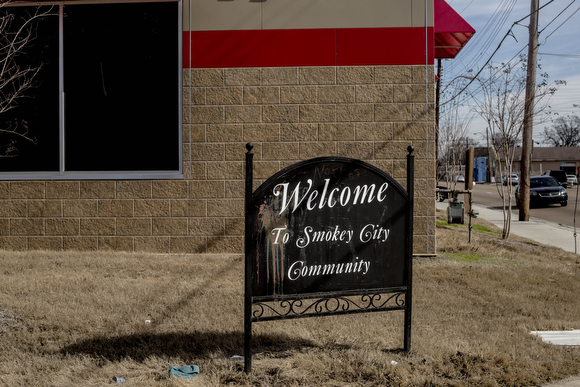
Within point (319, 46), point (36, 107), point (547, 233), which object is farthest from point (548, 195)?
point (36, 107)

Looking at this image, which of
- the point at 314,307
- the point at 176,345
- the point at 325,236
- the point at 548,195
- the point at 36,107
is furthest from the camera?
the point at 548,195

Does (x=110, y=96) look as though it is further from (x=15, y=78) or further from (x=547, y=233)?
(x=547, y=233)

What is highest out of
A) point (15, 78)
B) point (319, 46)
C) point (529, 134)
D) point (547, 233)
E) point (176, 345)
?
point (319, 46)

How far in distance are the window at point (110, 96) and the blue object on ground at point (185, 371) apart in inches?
206

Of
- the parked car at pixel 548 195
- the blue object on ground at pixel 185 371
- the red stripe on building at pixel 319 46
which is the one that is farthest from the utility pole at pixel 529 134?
the blue object on ground at pixel 185 371

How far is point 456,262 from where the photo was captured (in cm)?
848

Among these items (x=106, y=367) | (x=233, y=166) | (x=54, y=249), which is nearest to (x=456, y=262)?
(x=233, y=166)

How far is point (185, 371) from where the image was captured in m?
3.87

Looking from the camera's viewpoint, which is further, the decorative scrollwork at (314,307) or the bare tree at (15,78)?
the bare tree at (15,78)

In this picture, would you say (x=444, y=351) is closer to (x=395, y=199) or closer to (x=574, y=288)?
(x=395, y=199)

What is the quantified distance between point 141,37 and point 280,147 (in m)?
3.09

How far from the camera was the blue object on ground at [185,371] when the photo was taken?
3.81m

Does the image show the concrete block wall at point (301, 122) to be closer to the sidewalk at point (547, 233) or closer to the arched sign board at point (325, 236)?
the arched sign board at point (325, 236)

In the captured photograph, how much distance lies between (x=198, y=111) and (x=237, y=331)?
4.84 meters
